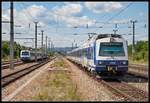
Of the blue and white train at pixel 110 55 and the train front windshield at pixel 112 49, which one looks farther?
the train front windshield at pixel 112 49

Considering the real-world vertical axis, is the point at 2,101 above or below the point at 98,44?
below

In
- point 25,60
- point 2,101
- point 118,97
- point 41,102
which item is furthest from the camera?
point 25,60

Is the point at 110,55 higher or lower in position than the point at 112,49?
lower

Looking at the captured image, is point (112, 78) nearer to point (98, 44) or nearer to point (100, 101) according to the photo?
point (98, 44)

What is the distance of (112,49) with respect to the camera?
25531mm

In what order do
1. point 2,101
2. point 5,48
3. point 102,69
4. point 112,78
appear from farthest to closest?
point 5,48, point 112,78, point 102,69, point 2,101

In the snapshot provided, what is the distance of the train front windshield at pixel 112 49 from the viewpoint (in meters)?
25.5

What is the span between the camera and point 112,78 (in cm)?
2733

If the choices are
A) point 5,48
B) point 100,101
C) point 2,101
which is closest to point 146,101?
point 100,101

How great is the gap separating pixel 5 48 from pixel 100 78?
93.1 m

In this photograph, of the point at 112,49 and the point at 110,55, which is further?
the point at 112,49

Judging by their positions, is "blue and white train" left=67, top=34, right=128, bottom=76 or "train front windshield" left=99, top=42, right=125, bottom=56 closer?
"blue and white train" left=67, top=34, right=128, bottom=76

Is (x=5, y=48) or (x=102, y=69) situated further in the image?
(x=5, y=48)

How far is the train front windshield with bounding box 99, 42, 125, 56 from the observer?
25469 millimetres
